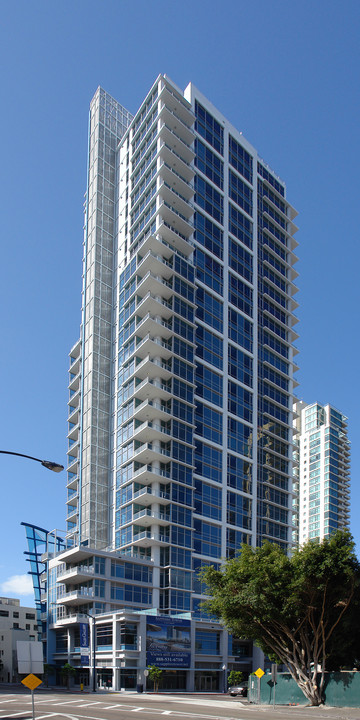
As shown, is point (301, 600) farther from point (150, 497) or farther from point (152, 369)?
point (152, 369)

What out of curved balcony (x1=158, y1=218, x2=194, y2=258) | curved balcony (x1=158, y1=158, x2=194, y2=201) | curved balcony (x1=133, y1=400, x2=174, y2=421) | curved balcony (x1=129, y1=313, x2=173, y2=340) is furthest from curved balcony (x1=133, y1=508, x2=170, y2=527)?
curved balcony (x1=158, y1=158, x2=194, y2=201)

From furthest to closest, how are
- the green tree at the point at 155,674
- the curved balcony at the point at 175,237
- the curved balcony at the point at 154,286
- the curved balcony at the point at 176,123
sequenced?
the curved balcony at the point at 176,123 < the curved balcony at the point at 175,237 < the curved balcony at the point at 154,286 < the green tree at the point at 155,674

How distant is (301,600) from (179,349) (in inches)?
1894

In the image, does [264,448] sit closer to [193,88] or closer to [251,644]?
[251,644]

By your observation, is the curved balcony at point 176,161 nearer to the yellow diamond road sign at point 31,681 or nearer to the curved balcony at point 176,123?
the curved balcony at point 176,123

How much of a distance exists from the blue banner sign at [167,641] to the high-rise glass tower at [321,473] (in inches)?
4098

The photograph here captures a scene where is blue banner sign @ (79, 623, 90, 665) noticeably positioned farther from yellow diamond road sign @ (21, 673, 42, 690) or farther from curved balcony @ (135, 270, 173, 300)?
yellow diamond road sign @ (21, 673, 42, 690)

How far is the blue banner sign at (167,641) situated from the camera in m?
71.4

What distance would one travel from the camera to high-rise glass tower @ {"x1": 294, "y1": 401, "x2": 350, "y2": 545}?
179875mm

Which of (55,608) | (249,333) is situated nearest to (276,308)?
(249,333)

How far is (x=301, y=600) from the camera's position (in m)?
43.5

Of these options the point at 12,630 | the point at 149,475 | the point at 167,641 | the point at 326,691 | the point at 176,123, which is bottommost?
the point at 12,630

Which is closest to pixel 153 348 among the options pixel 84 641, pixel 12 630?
pixel 84 641

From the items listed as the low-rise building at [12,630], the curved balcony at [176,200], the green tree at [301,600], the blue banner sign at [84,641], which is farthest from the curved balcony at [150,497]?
the low-rise building at [12,630]
